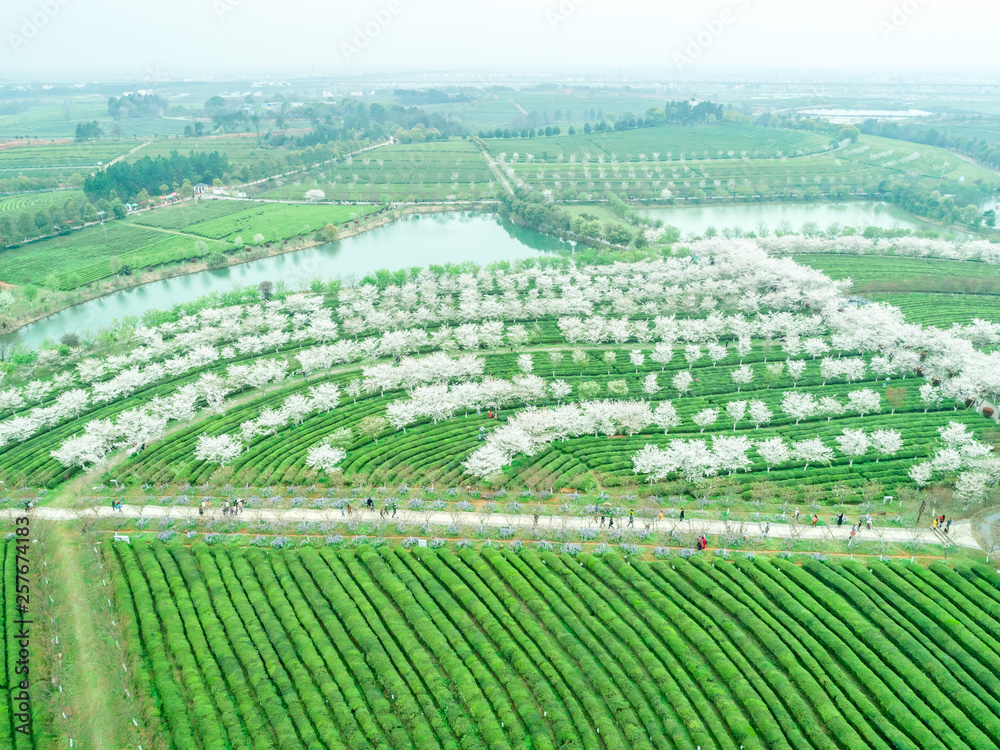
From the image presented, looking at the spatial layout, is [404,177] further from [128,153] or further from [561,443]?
[561,443]

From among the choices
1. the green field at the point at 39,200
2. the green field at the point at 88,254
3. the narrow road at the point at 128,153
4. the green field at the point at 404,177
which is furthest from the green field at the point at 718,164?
the narrow road at the point at 128,153

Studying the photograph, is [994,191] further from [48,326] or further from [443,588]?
[48,326]

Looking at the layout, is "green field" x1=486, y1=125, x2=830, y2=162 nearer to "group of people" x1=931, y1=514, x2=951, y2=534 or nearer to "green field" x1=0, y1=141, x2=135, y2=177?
"green field" x1=0, y1=141, x2=135, y2=177

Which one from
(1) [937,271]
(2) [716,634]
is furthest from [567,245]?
(2) [716,634]

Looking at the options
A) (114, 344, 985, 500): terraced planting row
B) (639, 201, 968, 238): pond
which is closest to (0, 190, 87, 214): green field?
(114, 344, 985, 500): terraced planting row

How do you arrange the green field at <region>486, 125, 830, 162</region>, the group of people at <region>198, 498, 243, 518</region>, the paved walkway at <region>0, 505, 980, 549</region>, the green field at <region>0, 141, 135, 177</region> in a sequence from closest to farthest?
the paved walkway at <region>0, 505, 980, 549</region>
the group of people at <region>198, 498, 243, 518</region>
the green field at <region>0, 141, 135, 177</region>
the green field at <region>486, 125, 830, 162</region>
